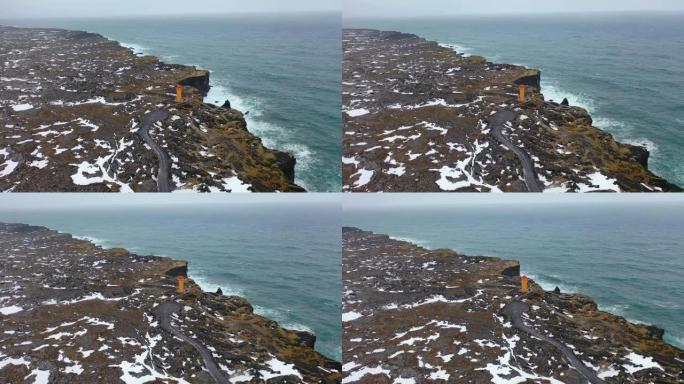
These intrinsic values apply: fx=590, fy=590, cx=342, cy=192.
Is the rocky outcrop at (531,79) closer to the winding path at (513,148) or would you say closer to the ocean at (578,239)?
the winding path at (513,148)

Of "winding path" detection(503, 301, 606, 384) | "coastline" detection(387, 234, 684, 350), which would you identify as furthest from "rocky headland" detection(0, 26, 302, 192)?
"winding path" detection(503, 301, 606, 384)

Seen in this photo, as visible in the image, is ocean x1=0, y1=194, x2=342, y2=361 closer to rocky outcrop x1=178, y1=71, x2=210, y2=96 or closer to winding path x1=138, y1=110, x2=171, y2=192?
winding path x1=138, y1=110, x2=171, y2=192

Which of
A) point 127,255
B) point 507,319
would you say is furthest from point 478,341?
point 127,255

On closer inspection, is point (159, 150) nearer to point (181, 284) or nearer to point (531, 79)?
point (181, 284)

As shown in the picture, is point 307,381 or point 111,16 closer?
point 307,381

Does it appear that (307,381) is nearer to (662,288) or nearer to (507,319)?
(507,319)

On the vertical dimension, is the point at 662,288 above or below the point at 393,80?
below

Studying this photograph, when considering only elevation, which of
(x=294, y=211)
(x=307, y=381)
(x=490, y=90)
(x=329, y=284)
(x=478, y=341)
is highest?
(x=490, y=90)

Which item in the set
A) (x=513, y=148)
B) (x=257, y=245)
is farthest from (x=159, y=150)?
(x=513, y=148)
